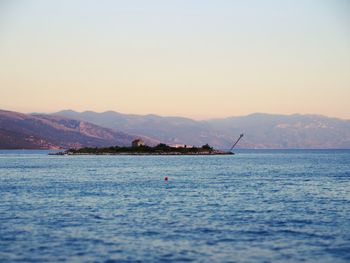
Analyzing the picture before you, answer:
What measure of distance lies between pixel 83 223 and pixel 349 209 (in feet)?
82.4

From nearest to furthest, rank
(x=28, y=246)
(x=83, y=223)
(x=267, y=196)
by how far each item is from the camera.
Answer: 1. (x=28, y=246)
2. (x=83, y=223)
3. (x=267, y=196)

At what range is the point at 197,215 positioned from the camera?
48156 mm

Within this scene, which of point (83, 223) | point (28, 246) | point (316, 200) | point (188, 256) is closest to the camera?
point (188, 256)

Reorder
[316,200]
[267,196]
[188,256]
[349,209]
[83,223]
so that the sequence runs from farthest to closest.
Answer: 1. [267,196]
2. [316,200]
3. [349,209]
4. [83,223]
5. [188,256]

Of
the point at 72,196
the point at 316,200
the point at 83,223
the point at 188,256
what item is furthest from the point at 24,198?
the point at 188,256

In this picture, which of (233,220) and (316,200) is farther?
(316,200)

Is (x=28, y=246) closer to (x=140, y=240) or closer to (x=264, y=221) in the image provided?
(x=140, y=240)

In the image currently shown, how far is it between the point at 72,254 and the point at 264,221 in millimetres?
18216

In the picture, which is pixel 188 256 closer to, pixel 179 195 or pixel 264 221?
pixel 264 221

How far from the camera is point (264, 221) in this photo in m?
44.6

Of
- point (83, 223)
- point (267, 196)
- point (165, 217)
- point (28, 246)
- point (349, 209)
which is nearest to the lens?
point (28, 246)

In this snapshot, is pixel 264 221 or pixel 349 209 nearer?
pixel 264 221

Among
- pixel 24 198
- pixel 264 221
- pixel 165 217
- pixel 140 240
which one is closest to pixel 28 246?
pixel 140 240

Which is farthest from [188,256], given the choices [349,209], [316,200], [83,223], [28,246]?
[316,200]
